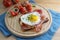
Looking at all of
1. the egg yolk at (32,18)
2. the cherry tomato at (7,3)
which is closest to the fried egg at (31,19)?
the egg yolk at (32,18)

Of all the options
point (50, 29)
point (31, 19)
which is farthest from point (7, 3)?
point (50, 29)

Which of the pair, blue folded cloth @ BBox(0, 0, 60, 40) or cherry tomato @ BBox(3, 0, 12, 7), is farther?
cherry tomato @ BBox(3, 0, 12, 7)

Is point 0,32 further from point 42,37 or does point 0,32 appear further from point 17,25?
point 42,37

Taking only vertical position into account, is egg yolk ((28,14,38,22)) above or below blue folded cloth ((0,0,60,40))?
above

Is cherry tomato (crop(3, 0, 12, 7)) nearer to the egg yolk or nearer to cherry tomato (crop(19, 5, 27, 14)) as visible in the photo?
cherry tomato (crop(19, 5, 27, 14))

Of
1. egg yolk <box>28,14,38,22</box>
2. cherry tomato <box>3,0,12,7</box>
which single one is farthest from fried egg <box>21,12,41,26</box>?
cherry tomato <box>3,0,12,7</box>

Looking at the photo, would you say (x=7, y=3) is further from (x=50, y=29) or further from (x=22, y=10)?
(x=50, y=29)

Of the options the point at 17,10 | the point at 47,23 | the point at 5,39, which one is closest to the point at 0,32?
the point at 5,39

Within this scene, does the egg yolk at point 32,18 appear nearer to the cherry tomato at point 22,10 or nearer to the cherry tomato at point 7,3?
the cherry tomato at point 22,10

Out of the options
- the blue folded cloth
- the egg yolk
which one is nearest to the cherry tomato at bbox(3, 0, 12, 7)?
the blue folded cloth
